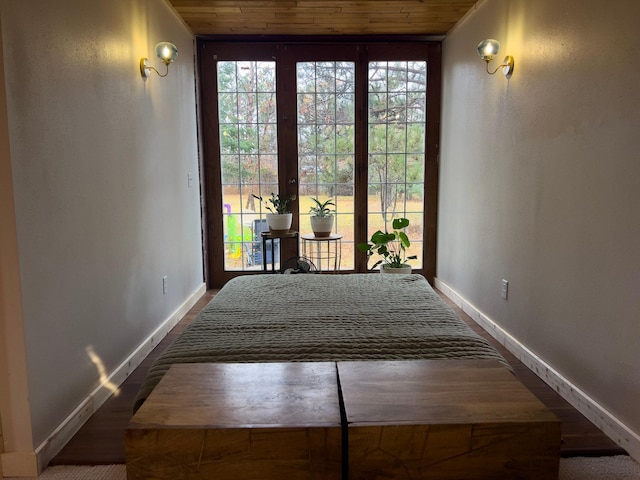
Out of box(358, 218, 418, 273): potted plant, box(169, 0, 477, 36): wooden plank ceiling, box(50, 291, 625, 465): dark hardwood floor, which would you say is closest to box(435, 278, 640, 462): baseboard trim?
box(50, 291, 625, 465): dark hardwood floor

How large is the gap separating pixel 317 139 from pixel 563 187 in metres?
2.56

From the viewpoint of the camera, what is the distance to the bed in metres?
1.63

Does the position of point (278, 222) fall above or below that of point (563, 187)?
below

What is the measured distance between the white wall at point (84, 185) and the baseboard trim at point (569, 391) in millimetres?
2202

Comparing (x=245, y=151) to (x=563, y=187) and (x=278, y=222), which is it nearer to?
(x=278, y=222)

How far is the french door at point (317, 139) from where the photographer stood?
170 inches

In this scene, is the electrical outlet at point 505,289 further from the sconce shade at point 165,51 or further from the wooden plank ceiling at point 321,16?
the sconce shade at point 165,51

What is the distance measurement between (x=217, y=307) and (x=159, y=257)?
1.11m

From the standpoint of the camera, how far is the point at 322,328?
188 centimetres

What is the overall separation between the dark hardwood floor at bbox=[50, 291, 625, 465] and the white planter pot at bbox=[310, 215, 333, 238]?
2125 mm

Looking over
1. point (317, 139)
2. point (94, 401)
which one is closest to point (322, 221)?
point (317, 139)

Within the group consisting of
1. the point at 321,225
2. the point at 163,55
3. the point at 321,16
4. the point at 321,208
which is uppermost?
the point at 321,16

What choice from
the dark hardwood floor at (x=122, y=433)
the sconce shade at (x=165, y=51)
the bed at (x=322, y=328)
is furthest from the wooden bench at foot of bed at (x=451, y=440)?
the sconce shade at (x=165, y=51)

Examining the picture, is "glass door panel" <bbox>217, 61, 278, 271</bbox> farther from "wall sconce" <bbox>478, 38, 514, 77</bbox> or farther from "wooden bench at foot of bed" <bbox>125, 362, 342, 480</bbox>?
"wooden bench at foot of bed" <bbox>125, 362, 342, 480</bbox>
